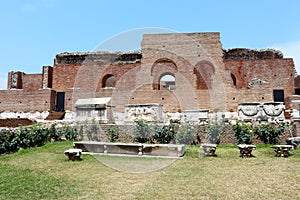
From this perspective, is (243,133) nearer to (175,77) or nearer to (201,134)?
(201,134)

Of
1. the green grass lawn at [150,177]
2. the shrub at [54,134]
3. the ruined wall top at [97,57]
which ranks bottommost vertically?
the green grass lawn at [150,177]

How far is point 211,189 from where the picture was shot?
12.9 feet

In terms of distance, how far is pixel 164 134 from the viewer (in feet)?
29.2

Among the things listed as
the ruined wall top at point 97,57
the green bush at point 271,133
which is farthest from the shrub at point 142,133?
the ruined wall top at point 97,57

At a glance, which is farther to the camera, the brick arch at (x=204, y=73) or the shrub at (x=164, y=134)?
the brick arch at (x=204, y=73)

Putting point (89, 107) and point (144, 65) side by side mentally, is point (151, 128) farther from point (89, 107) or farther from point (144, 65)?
point (144, 65)

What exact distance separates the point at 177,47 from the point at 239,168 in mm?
15812

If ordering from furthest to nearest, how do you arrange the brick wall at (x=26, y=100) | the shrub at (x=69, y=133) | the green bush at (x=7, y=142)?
the brick wall at (x=26, y=100) → the shrub at (x=69, y=133) → the green bush at (x=7, y=142)

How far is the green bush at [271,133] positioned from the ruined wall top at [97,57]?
576 inches

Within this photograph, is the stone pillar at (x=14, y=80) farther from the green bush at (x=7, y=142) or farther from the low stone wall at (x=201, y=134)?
the green bush at (x=7, y=142)

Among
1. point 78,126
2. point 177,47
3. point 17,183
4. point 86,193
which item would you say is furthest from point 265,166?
point 177,47

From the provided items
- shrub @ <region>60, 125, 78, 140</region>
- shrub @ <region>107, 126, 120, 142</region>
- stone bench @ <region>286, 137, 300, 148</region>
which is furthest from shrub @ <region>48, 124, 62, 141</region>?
stone bench @ <region>286, 137, 300, 148</region>

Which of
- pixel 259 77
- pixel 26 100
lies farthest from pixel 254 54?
pixel 26 100

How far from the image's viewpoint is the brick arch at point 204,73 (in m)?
21.1
